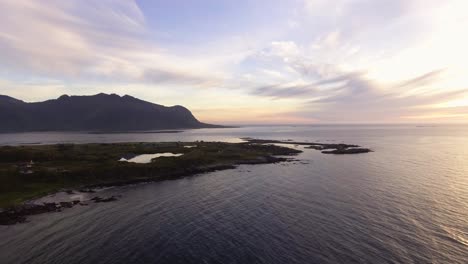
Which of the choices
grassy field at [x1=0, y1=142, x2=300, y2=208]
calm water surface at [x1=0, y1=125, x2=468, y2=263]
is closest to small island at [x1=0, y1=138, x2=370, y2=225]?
grassy field at [x1=0, y1=142, x2=300, y2=208]

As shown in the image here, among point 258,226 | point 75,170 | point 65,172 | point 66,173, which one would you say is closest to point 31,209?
point 66,173

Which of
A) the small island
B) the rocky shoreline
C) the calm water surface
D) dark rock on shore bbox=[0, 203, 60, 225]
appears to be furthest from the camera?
the small island

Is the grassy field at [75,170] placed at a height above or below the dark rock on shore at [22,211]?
above

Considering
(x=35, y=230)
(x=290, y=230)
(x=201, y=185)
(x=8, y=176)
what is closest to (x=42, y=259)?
(x=35, y=230)

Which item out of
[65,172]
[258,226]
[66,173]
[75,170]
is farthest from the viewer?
[75,170]

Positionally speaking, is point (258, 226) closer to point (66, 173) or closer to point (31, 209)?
point (31, 209)

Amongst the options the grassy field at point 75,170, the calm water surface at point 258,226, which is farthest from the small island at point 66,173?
the calm water surface at point 258,226

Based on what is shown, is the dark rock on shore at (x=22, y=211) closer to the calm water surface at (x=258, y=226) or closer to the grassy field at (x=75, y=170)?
the calm water surface at (x=258, y=226)

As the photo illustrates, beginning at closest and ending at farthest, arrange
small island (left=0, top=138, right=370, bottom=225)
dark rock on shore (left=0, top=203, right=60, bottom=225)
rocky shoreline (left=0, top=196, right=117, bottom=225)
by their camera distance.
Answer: dark rock on shore (left=0, top=203, right=60, bottom=225) → rocky shoreline (left=0, top=196, right=117, bottom=225) → small island (left=0, top=138, right=370, bottom=225)

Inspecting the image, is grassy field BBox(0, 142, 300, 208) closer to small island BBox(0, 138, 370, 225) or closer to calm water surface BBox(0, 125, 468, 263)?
small island BBox(0, 138, 370, 225)

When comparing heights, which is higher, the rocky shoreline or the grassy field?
the grassy field
